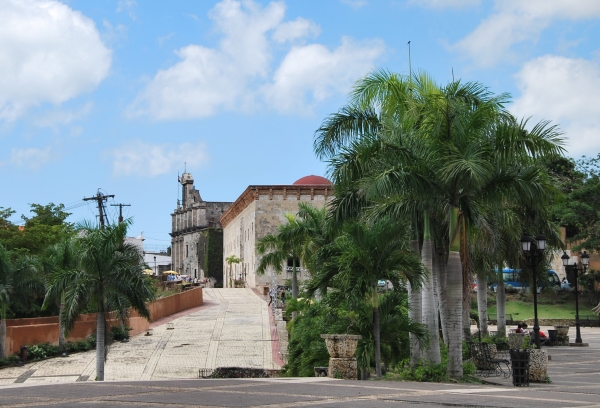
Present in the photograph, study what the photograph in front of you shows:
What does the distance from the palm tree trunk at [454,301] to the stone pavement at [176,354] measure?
377 inches

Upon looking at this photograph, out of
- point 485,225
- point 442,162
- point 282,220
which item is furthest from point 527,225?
point 282,220

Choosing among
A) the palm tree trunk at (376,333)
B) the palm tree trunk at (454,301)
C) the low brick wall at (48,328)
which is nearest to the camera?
the palm tree trunk at (454,301)

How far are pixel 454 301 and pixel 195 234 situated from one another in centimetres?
7193

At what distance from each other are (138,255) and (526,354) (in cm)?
1245

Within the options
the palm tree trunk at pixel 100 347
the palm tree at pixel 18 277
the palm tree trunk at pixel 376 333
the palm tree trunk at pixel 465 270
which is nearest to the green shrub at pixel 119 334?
the palm tree at pixel 18 277

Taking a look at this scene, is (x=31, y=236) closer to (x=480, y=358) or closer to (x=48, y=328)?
(x=48, y=328)

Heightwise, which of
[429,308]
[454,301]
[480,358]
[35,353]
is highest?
[454,301]

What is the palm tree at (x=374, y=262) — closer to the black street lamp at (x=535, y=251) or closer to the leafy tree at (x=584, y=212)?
the black street lamp at (x=535, y=251)

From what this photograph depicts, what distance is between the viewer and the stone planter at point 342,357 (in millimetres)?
14266

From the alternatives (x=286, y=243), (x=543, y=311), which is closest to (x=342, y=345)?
(x=286, y=243)

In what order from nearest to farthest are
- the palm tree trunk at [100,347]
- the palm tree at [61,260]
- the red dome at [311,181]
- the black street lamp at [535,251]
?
the black street lamp at [535,251] → the palm tree trunk at [100,347] → the palm tree at [61,260] → the red dome at [311,181]

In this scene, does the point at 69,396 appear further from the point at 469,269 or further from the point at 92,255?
the point at 469,269

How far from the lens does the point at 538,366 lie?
15.0 metres

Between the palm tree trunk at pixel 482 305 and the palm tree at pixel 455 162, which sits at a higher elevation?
the palm tree at pixel 455 162
